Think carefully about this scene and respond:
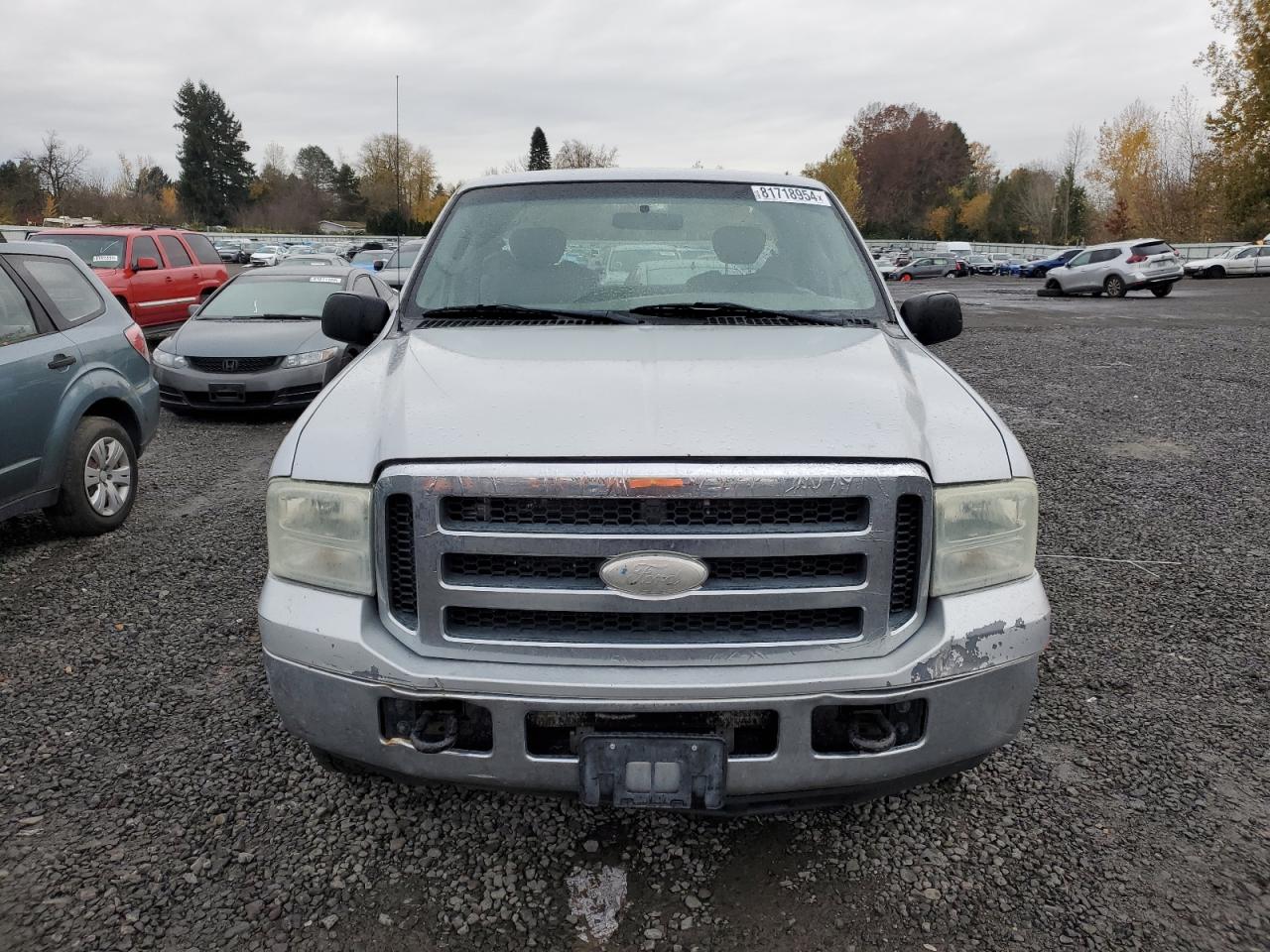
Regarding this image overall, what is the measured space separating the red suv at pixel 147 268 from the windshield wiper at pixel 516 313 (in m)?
11.5

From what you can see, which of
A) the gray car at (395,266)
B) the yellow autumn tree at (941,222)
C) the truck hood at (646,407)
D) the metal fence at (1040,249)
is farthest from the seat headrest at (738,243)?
the yellow autumn tree at (941,222)

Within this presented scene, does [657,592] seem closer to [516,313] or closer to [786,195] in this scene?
[516,313]

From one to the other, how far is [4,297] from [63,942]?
13.4 ft

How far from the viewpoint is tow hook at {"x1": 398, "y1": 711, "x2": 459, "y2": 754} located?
2.20m

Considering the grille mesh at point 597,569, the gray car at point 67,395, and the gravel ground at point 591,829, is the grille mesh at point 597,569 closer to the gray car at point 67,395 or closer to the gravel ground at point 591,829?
the gravel ground at point 591,829

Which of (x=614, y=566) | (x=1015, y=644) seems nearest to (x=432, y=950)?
(x=614, y=566)

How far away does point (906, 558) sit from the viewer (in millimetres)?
2264

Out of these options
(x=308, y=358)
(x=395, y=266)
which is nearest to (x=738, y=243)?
(x=308, y=358)

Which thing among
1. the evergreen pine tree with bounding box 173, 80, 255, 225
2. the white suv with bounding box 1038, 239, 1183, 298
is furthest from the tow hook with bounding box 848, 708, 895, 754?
the evergreen pine tree with bounding box 173, 80, 255, 225

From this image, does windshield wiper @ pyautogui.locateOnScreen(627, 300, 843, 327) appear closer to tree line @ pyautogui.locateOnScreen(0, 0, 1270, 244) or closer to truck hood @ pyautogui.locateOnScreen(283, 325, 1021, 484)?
truck hood @ pyautogui.locateOnScreen(283, 325, 1021, 484)

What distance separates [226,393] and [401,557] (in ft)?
25.5

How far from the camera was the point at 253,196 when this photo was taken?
9919 cm

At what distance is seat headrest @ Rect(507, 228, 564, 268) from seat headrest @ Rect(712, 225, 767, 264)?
612 millimetres

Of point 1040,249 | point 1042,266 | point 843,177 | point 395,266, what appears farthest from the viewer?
point 843,177
